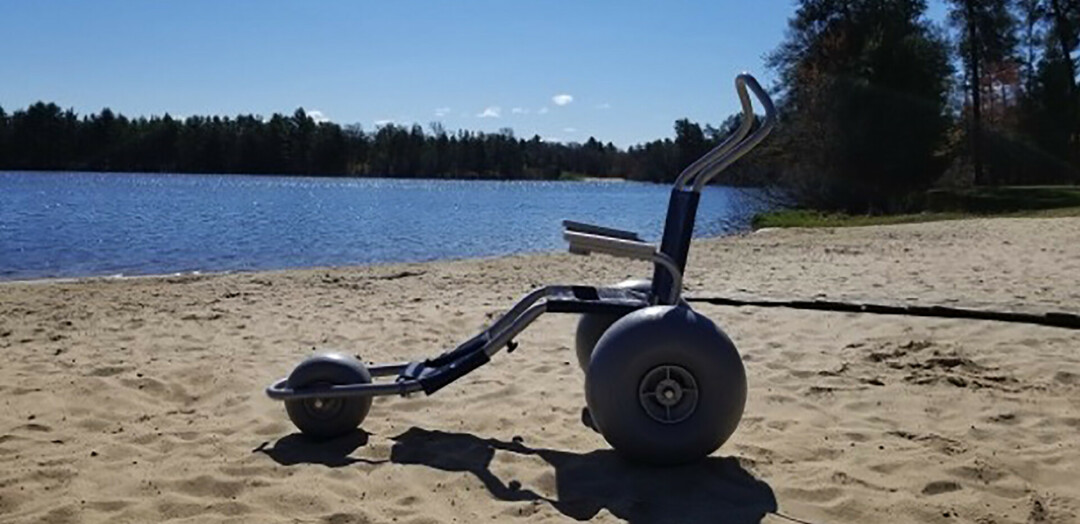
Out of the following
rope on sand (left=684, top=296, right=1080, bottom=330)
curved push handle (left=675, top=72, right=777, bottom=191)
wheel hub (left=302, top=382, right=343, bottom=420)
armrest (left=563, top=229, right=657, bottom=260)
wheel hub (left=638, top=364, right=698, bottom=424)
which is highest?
curved push handle (left=675, top=72, right=777, bottom=191)

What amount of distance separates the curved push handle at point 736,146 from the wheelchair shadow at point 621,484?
1539 millimetres

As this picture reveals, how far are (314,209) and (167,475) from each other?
165 feet

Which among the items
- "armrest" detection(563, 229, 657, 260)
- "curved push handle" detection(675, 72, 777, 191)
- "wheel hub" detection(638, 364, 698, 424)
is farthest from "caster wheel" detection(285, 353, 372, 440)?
"curved push handle" detection(675, 72, 777, 191)

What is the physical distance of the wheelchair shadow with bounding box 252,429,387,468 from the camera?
4.96 m

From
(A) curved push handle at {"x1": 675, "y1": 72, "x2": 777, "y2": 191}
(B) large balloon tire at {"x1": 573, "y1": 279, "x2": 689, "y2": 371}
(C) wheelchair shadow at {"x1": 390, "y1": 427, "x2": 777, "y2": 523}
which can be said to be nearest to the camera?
(C) wheelchair shadow at {"x1": 390, "y1": 427, "x2": 777, "y2": 523}

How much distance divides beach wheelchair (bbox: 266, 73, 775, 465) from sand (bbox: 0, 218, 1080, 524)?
205 millimetres

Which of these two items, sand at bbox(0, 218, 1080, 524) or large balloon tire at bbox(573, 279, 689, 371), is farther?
large balloon tire at bbox(573, 279, 689, 371)

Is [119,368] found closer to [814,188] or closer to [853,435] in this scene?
[853,435]

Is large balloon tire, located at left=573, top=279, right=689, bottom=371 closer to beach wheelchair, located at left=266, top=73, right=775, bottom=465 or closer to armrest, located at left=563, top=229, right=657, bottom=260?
beach wheelchair, located at left=266, top=73, right=775, bottom=465

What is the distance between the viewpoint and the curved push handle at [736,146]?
16.8 feet

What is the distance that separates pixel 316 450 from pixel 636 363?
1926mm

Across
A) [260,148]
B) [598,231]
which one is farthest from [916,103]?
[260,148]

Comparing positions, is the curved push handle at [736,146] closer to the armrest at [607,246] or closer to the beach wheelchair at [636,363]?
the beach wheelchair at [636,363]

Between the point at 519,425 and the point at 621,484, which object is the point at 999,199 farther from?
the point at 621,484
